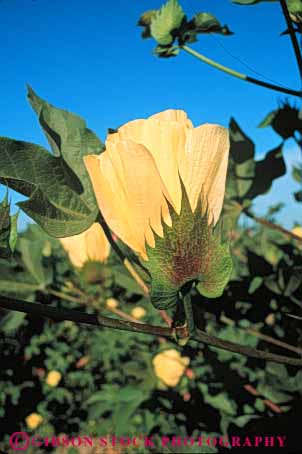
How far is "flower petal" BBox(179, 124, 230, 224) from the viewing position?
0.27 meters

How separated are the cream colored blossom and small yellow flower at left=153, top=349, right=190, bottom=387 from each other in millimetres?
788

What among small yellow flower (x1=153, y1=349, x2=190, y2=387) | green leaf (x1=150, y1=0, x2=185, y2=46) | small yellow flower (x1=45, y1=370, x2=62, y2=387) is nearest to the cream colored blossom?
green leaf (x1=150, y1=0, x2=185, y2=46)

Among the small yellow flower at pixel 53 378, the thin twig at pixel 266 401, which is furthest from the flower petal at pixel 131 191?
the small yellow flower at pixel 53 378

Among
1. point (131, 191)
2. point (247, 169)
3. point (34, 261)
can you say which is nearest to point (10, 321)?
point (34, 261)

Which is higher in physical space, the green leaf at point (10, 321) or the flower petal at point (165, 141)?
the flower petal at point (165, 141)

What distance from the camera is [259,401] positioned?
77cm

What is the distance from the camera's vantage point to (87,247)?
1.65ft

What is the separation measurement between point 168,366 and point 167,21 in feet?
2.19

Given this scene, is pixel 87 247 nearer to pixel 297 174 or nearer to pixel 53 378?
pixel 297 174

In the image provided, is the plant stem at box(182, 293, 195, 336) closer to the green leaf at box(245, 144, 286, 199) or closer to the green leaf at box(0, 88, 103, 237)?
the green leaf at box(0, 88, 103, 237)

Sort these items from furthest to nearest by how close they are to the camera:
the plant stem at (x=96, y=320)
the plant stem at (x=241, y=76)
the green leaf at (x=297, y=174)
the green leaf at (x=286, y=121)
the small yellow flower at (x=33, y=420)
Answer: the small yellow flower at (x=33, y=420) → the green leaf at (x=297, y=174) → the green leaf at (x=286, y=121) → the plant stem at (x=241, y=76) → the plant stem at (x=96, y=320)

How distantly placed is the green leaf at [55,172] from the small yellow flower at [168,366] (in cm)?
74

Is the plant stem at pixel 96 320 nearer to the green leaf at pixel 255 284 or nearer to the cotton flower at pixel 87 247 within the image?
the cotton flower at pixel 87 247

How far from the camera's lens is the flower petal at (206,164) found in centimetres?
27
